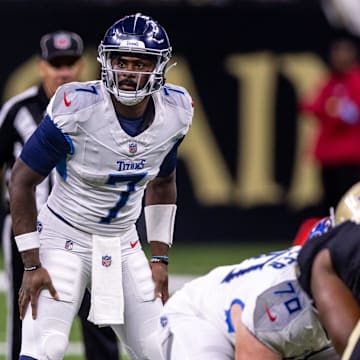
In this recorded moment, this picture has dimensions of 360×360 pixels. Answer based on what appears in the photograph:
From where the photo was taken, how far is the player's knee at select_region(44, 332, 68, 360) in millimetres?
4895

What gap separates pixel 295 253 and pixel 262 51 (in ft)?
22.8

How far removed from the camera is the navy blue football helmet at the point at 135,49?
5012mm

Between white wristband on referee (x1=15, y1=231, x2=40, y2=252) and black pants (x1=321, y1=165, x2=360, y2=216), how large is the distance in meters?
5.93

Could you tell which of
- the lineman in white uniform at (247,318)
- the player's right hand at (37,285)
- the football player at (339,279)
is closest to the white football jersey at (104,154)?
the player's right hand at (37,285)

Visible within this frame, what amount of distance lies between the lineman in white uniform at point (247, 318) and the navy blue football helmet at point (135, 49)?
32.0 inches

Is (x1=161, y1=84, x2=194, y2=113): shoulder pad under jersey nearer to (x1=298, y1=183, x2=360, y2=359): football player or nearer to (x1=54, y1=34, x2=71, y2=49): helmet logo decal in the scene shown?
(x1=54, y1=34, x2=71, y2=49): helmet logo decal

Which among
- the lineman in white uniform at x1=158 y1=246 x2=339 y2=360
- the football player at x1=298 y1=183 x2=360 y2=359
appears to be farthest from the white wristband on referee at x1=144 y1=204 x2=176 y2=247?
the football player at x1=298 y1=183 x2=360 y2=359

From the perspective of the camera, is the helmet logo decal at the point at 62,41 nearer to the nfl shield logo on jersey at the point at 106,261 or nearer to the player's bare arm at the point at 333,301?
the nfl shield logo on jersey at the point at 106,261

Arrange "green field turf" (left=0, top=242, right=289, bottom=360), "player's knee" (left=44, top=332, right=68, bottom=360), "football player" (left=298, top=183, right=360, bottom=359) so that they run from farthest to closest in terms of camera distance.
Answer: "green field turf" (left=0, top=242, right=289, bottom=360) → "player's knee" (left=44, top=332, right=68, bottom=360) → "football player" (left=298, top=183, right=360, bottom=359)

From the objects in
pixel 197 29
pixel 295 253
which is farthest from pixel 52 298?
pixel 197 29

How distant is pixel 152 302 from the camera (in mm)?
5184

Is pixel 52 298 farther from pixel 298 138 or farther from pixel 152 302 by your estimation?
pixel 298 138

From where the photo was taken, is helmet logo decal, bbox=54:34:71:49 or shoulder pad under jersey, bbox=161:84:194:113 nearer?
shoulder pad under jersey, bbox=161:84:194:113

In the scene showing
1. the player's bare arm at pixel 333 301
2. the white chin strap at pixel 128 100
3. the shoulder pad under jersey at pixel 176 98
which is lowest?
the player's bare arm at pixel 333 301
